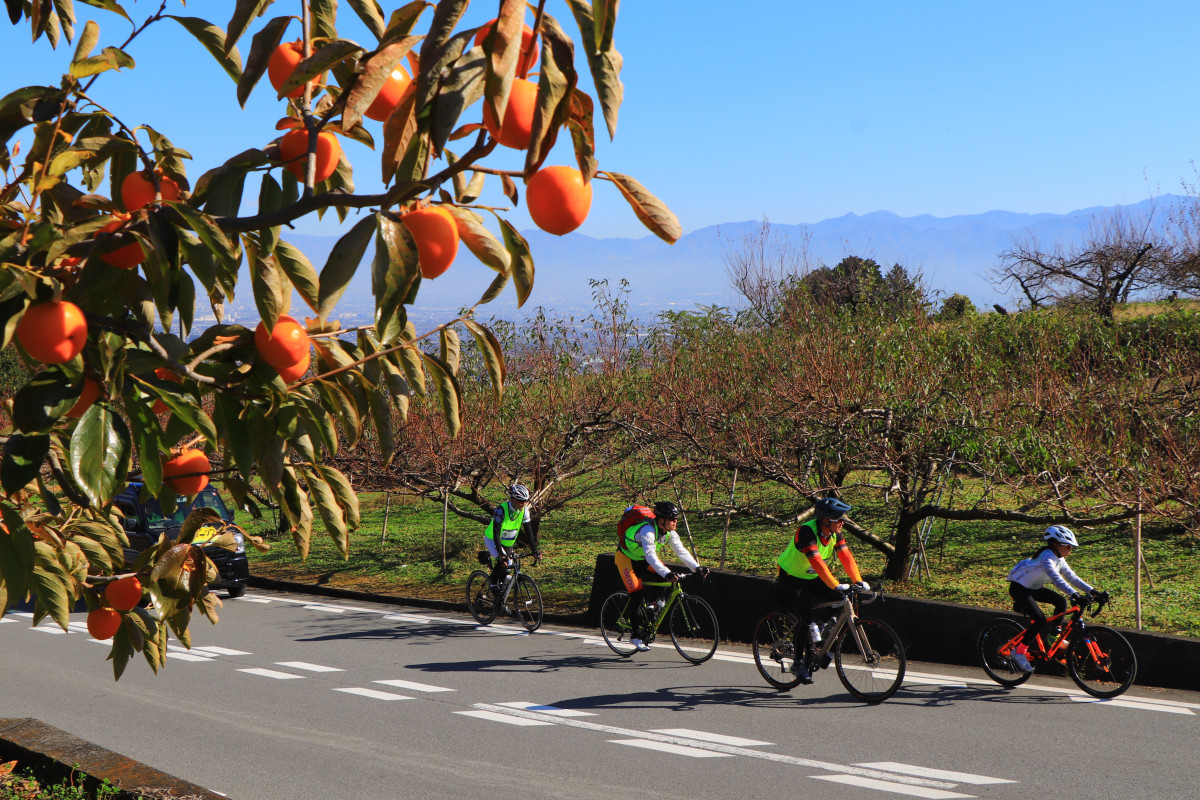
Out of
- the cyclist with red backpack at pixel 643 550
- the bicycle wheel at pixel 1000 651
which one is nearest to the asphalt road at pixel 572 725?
the bicycle wheel at pixel 1000 651

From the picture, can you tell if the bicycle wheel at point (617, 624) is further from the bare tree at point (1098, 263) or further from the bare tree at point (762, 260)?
the bare tree at point (1098, 263)

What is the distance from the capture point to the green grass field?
12.9 m

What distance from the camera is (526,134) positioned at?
151cm

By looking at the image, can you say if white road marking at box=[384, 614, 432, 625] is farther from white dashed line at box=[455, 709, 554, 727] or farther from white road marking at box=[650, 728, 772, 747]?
white road marking at box=[650, 728, 772, 747]

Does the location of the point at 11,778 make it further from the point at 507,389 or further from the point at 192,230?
the point at 507,389

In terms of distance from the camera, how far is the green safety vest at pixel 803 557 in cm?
958

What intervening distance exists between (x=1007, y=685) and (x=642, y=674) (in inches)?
140

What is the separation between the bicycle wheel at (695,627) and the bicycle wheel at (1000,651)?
2733mm

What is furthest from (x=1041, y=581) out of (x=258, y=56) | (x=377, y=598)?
(x=377, y=598)

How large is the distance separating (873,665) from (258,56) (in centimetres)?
862

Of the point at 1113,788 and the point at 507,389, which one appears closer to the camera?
the point at 1113,788

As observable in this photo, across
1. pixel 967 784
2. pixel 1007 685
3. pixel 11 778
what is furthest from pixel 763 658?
pixel 11 778

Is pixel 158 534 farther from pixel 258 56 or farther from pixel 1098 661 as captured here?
pixel 258 56

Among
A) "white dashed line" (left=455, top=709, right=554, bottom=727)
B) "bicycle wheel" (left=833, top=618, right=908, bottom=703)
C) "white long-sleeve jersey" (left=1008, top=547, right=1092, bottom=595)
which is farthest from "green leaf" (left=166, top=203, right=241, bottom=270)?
"white long-sleeve jersey" (left=1008, top=547, right=1092, bottom=595)
